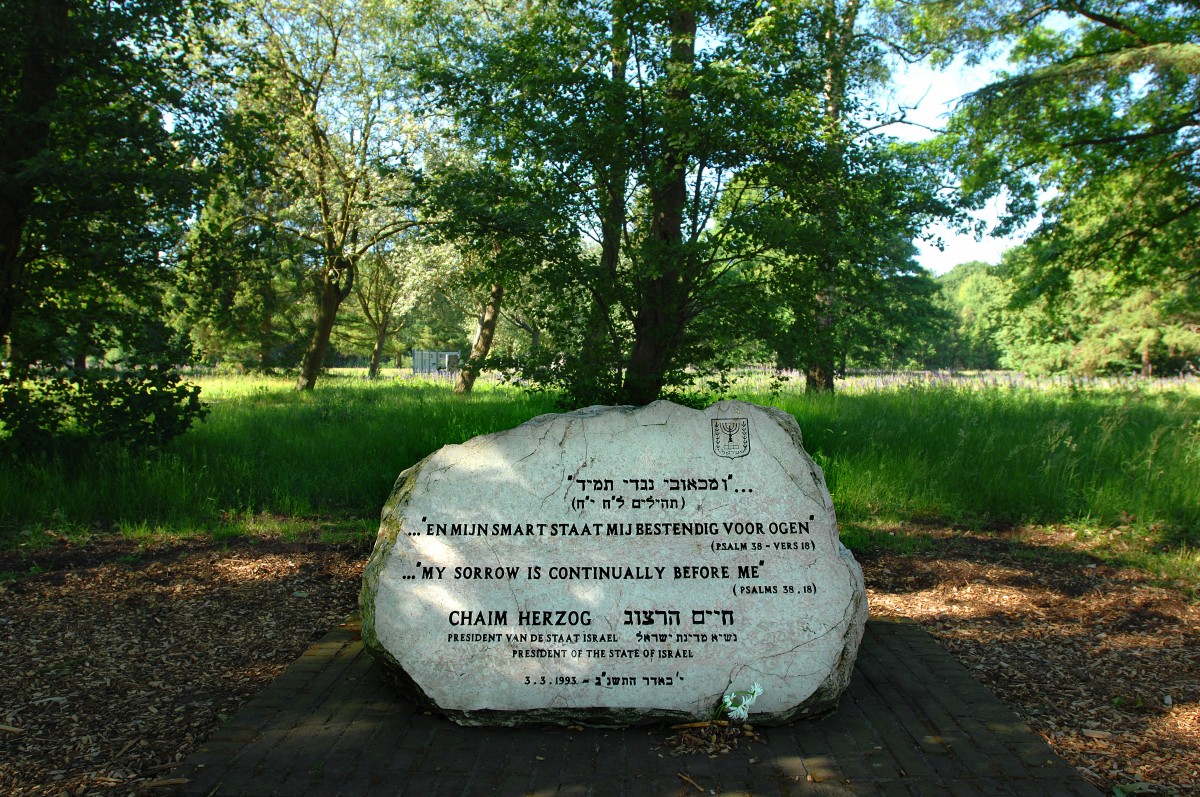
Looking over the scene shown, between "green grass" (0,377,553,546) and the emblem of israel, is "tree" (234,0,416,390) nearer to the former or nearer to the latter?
"green grass" (0,377,553,546)

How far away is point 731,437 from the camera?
374 centimetres

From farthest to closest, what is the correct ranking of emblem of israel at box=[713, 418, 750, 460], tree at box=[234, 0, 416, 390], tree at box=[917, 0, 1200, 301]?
tree at box=[234, 0, 416, 390], tree at box=[917, 0, 1200, 301], emblem of israel at box=[713, 418, 750, 460]

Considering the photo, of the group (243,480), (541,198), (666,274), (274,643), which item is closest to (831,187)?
(666,274)

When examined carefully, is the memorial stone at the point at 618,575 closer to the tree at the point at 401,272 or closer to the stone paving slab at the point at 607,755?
the stone paving slab at the point at 607,755

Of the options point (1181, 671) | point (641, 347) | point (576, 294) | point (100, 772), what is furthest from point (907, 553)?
point (100, 772)

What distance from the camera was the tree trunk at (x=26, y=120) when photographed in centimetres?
696

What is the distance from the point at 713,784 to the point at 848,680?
36.8 inches

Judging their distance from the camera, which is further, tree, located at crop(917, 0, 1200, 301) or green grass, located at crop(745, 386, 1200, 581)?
tree, located at crop(917, 0, 1200, 301)

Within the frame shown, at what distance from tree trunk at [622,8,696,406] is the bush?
4.56m

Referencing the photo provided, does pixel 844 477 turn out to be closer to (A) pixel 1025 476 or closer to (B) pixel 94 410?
(A) pixel 1025 476

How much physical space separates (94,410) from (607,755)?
22.4 ft

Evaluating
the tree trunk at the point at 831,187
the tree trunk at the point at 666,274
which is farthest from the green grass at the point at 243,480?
the tree trunk at the point at 831,187

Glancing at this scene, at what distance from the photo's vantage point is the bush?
7.49 m

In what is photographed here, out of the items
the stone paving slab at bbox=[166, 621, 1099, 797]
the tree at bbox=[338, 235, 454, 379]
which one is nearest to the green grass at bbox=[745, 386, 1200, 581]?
the stone paving slab at bbox=[166, 621, 1099, 797]
